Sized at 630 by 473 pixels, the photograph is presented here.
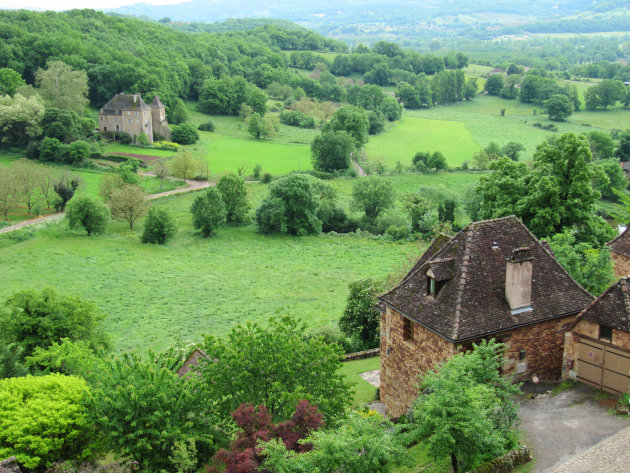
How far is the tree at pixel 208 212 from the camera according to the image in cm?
6519

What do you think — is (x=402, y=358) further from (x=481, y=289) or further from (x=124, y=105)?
(x=124, y=105)

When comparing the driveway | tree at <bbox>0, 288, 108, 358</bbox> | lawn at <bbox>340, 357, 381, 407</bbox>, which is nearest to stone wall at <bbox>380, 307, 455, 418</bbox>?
lawn at <bbox>340, 357, 381, 407</bbox>

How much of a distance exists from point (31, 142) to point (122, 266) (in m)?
44.2

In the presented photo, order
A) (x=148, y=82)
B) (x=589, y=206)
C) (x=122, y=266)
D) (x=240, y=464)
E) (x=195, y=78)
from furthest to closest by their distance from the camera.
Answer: (x=195, y=78)
(x=148, y=82)
(x=122, y=266)
(x=589, y=206)
(x=240, y=464)

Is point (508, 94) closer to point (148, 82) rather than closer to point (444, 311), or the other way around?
point (148, 82)

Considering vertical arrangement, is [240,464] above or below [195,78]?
below

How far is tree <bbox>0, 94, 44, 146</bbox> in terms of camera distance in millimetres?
90125

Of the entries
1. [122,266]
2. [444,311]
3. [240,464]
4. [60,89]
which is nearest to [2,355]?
[240,464]

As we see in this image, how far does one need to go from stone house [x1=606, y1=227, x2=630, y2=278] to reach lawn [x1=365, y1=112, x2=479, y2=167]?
64368mm

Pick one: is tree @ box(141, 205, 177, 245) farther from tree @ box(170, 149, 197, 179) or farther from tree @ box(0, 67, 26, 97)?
tree @ box(0, 67, 26, 97)

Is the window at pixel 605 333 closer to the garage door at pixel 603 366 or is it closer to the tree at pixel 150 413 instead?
the garage door at pixel 603 366

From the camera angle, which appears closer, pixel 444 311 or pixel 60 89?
pixel 444 311

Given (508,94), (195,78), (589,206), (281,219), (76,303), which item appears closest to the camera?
(76,303)

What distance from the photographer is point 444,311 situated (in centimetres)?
2134
